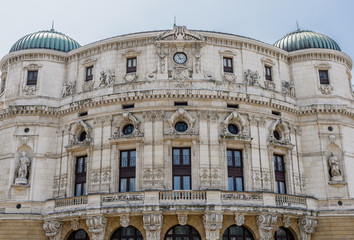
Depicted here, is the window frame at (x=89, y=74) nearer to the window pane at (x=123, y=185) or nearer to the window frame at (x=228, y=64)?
the window pane at (x=123, y=185)

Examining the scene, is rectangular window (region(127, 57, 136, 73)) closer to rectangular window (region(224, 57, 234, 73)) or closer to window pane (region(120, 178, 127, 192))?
rectangular window (region(224, 57, 234, 73))

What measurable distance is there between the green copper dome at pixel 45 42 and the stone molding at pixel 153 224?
66.1 feet

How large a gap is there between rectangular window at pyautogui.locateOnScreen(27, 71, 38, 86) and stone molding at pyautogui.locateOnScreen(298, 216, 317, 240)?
27542mm

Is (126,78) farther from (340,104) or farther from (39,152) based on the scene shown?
(340,104)

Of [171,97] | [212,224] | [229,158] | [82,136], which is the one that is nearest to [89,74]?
[82,136]

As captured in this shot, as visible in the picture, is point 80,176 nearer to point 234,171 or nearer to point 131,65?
point 131,65

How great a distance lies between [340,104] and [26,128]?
2964 cm

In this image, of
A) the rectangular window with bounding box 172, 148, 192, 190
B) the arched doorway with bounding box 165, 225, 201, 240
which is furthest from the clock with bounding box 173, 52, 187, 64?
the arched doorway with bounding box 165, 225, 201, 240

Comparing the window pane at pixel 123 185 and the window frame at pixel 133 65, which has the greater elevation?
the window frame at pixel 133 65

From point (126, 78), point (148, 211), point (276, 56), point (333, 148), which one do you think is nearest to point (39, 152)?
point (126, 78)

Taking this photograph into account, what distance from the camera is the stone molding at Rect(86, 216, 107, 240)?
31969mm

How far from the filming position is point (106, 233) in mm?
32469

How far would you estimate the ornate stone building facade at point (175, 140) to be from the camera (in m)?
32.5

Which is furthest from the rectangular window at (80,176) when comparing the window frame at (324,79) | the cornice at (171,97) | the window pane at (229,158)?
the window frame at (324,79)
